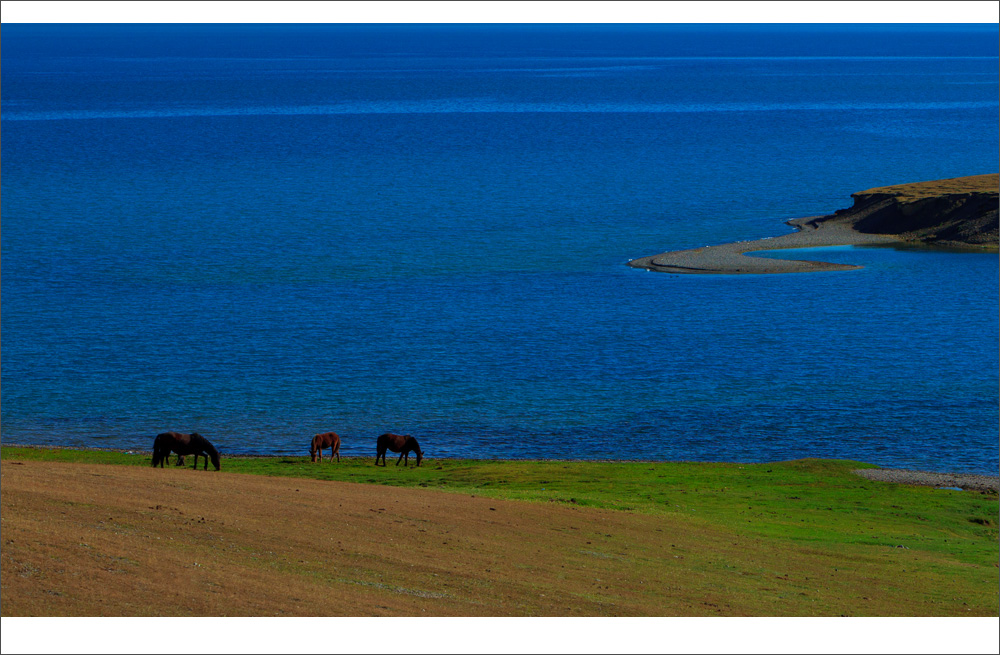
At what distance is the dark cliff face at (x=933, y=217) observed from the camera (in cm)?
10712

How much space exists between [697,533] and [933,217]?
88.8 metres

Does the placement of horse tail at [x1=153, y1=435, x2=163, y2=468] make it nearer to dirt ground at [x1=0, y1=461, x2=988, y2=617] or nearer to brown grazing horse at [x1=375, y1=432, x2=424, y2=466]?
dirt ground at [x1=0, y1=461, x2=988, y2=617]

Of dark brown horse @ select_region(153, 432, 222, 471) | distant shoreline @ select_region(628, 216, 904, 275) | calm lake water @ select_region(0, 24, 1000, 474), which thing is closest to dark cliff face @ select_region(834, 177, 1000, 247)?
distant shoreline @ select_region(628, 216, 904, 275)

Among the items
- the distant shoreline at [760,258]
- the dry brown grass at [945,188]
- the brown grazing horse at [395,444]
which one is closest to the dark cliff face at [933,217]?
the dry brown grass at [945,188]

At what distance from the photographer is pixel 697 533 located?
3128cm

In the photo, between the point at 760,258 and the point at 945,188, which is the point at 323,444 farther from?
the point at 945,188

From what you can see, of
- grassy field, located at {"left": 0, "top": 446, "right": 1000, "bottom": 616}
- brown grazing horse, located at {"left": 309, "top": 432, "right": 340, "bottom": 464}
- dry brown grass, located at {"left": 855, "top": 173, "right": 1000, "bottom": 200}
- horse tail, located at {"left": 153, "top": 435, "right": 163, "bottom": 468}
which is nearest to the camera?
grassy field, located at {"left": 0, "top": 446, "right": 1000, "bottom": 616}

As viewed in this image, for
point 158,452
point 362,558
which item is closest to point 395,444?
point 158,452

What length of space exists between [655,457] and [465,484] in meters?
13.5

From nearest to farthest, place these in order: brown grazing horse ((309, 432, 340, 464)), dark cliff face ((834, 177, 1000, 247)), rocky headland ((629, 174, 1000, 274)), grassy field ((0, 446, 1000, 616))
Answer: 1. grassy field ((0, 446, 1000, 616))
2. brown grazing horse ((309, 432, 340, 464))
3. rocky headland ((629, 174, 1000, 274))
4. dark cliff face ((834, 177, 1000, 247))

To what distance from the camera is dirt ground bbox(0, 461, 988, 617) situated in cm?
1981

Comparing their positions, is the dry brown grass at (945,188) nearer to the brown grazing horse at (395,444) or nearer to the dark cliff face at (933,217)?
the dark cliff face at (933,217)

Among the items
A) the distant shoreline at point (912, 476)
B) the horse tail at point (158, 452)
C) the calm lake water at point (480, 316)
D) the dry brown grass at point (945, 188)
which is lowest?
the distant shoreline at point (912, 476)

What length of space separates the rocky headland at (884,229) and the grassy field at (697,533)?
180 ft
